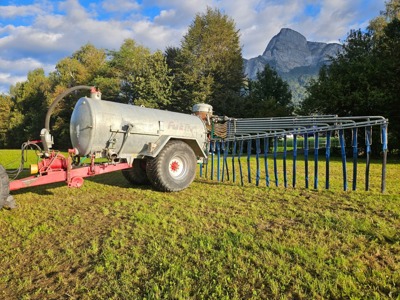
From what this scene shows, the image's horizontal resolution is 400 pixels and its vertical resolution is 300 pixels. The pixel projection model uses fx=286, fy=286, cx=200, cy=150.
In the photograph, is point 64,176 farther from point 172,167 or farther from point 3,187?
point 172,167

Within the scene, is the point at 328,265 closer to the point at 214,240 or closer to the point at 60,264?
the point at 214,240

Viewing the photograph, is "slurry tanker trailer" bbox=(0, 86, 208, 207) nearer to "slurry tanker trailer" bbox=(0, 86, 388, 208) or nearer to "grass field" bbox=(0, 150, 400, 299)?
"slurry tanker trailer" bbox=(0, 86, 388, 208)

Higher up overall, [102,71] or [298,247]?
[102,71]

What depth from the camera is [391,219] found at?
4.66 metres


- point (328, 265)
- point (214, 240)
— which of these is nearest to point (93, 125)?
point (214, 240)

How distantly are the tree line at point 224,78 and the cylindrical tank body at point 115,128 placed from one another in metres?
16.4

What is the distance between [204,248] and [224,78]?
2925cm

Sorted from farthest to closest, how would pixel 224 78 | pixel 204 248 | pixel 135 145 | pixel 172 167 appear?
pixel 224 78, pixel 172 167, pixel 135 145, pixel 204 248

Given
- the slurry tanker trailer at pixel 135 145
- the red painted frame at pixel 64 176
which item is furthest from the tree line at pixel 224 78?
the red painted frame at pixel 64 176

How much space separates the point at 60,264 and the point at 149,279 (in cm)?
121

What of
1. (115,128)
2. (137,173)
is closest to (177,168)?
(137,173)

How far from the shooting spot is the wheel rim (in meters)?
7.32

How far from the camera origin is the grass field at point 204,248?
2.82 metres

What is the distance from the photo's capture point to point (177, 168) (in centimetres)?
744
